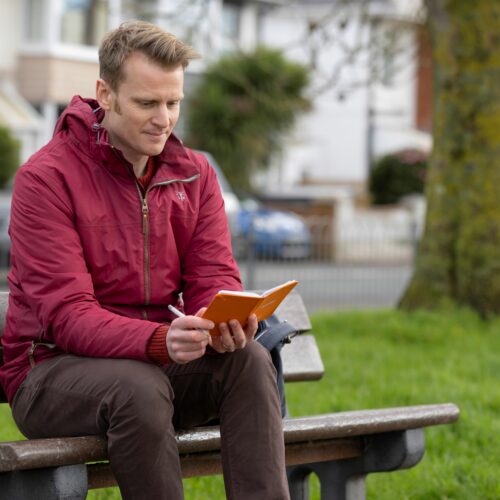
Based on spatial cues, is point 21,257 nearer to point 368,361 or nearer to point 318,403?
point 318,403

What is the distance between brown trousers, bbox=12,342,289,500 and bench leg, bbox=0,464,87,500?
5.0 inches

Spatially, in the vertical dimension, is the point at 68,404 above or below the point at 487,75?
below

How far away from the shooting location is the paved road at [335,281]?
1144 cm

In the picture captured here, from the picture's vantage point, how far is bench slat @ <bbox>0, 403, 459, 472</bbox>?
10.6 ft

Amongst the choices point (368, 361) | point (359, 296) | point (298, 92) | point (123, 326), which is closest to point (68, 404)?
point (123, 326)

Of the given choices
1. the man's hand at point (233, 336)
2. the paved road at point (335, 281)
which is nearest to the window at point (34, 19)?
the paved road at point (335, 281)

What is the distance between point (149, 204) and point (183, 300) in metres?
0.37

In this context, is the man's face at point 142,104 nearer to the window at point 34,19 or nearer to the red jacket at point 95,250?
the red jacket at point 95,250

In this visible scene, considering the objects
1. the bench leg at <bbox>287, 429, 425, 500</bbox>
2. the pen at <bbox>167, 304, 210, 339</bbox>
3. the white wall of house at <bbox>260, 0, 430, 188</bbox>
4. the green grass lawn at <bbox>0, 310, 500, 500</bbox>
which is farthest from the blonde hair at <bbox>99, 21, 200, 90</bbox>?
the white wall of house at <bbox>260, 0, 430, 188</bbox>

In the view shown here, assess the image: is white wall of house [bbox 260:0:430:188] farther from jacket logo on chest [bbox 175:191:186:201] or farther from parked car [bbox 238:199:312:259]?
jacket logo on chest [bbox 175:191:186:201]

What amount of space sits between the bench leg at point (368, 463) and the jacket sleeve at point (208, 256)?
73 cm

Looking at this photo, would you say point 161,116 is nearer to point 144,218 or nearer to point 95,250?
point 144,218

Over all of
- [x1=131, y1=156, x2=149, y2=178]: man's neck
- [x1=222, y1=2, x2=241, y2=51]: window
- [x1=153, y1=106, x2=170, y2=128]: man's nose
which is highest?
[x1=222, y1=2, x2=241, y2=51]: window

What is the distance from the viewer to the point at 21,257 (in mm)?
3568
